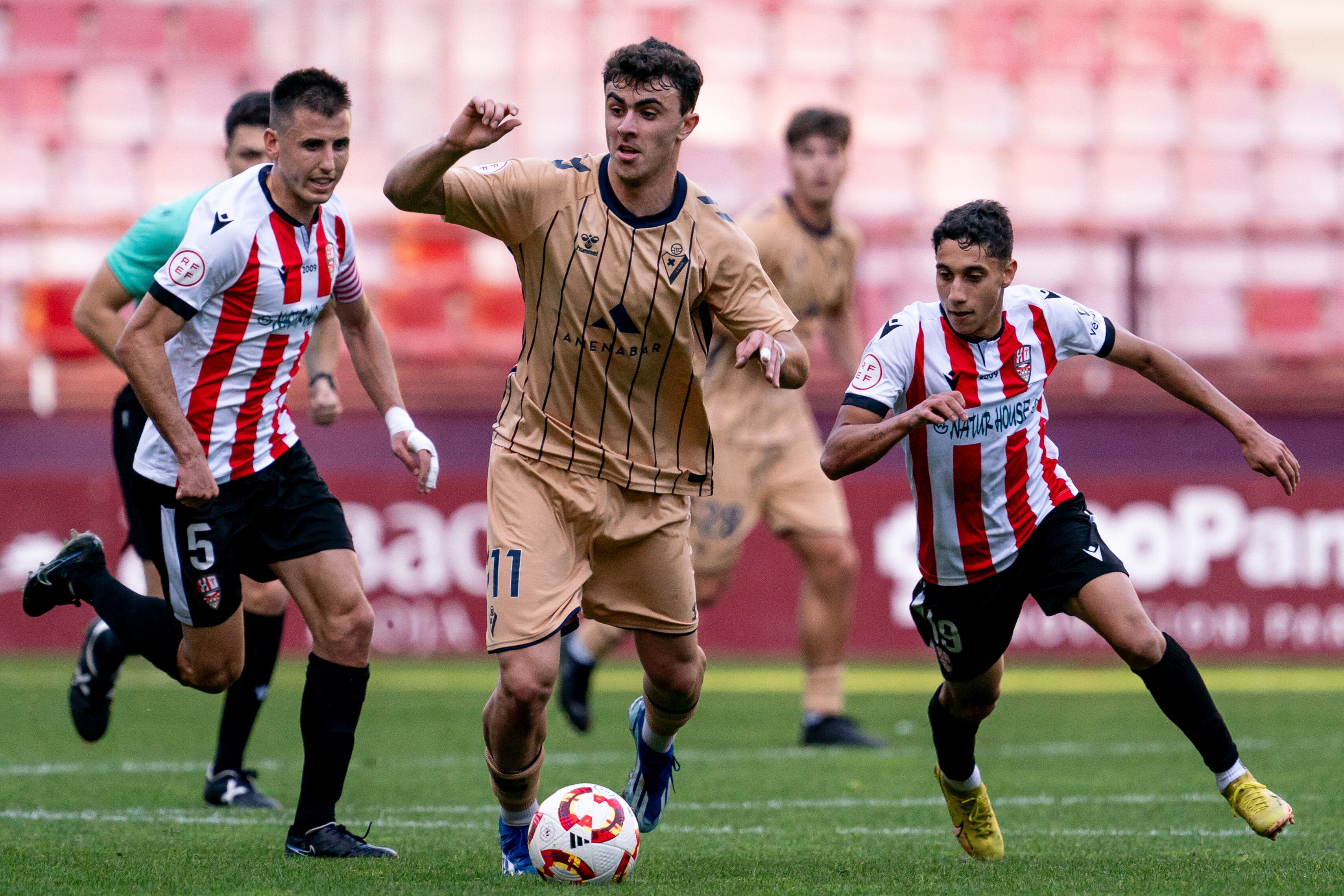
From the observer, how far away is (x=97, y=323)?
6.19 metres

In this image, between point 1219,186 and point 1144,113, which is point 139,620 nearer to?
point 1219,186

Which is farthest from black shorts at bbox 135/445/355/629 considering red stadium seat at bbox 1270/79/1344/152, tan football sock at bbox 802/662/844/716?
red stadium seat at bbox 1270/79/1344/152

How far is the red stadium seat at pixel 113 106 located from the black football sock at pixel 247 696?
1074 cm

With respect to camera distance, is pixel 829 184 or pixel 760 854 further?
pixel 829 184

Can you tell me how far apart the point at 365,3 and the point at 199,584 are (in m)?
12.8

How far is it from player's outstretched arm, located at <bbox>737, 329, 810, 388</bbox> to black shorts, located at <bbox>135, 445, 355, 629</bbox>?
1.58 m

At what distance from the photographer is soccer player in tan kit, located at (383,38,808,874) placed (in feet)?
15.8

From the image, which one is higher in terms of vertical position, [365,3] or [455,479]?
[365,3]

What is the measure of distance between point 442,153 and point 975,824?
2591 mm

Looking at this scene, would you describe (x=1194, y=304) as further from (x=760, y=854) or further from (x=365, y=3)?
(x=760, y=854)

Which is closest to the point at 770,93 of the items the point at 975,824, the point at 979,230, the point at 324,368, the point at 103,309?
the point at 324,368

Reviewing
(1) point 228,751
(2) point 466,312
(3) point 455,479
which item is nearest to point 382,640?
(3) point 455,479

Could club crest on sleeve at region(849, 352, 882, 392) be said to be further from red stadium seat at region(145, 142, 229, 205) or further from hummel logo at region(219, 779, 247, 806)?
red stadium seat at region(145, 142, 229, 205)

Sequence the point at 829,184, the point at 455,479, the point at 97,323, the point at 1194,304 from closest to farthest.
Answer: the point at 97,323
the point at 829,184
the point at 455,479
the point at 1194,304
